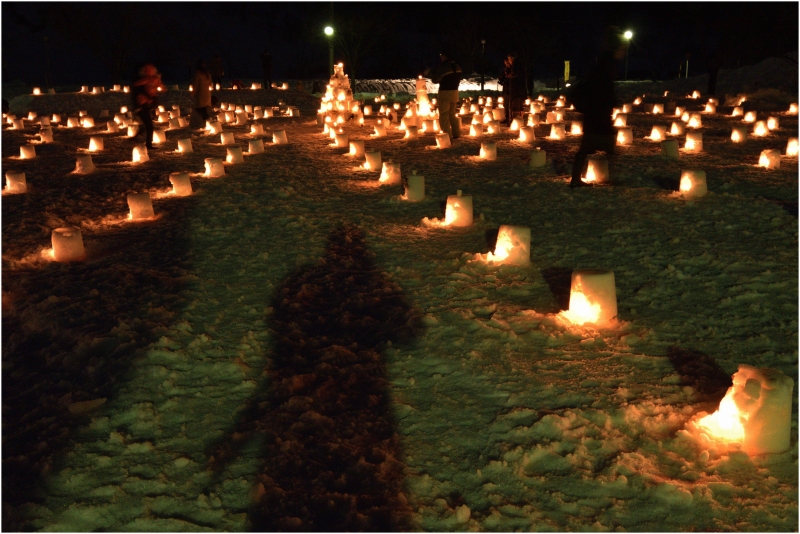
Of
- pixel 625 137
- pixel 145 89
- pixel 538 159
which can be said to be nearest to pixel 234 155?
pixel 145 89

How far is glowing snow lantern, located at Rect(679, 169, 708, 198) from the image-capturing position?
313 inches

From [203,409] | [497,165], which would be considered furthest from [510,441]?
[497,165]

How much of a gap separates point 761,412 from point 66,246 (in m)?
6.23

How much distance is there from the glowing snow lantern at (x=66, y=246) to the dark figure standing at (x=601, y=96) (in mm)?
6062

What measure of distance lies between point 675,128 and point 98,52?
31654 mm

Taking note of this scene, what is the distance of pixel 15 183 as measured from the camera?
922 cm

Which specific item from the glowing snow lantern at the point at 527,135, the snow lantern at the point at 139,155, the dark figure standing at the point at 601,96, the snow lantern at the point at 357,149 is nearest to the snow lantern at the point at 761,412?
the dark figure standing at the point at 601,96

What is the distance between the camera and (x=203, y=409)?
12.9 ft

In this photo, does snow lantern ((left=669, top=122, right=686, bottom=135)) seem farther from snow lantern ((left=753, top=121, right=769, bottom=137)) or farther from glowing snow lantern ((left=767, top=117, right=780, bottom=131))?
glowing snow lantern ((left=767, top=117, right=780, bottom=131))

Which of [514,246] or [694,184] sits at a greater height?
[694,184]

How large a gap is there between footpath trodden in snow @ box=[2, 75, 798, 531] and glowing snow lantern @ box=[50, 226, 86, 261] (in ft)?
0.45

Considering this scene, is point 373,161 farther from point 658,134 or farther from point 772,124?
point 772,124

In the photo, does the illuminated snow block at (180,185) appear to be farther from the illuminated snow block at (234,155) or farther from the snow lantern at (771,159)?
the snow lantern at (771,159)

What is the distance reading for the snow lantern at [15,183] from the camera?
30.2 feet
